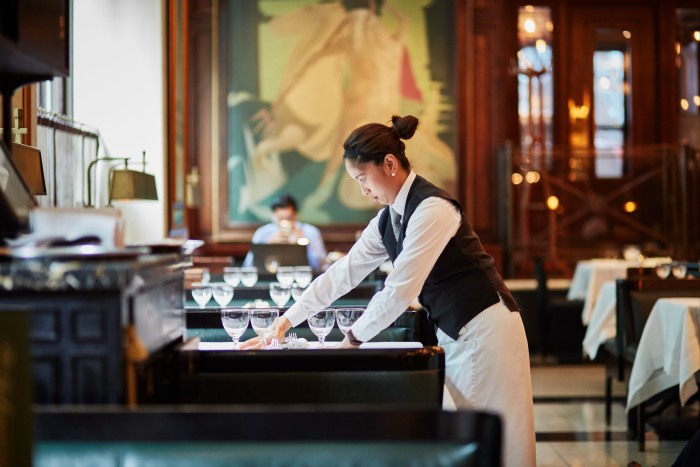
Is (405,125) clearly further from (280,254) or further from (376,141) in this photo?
(280,254)

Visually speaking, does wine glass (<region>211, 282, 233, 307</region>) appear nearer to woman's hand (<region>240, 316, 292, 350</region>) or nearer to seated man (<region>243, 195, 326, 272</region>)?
woman's hand (<region>240, 316, 292, 350</region>)

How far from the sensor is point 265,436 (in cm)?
146

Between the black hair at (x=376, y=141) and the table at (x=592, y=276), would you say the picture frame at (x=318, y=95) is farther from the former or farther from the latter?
the black hair at (x=376, y=141)

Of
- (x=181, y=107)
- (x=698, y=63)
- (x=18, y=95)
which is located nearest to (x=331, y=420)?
(x=18, y=95)

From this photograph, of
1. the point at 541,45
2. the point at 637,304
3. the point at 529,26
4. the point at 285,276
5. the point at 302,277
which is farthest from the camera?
the point at 541,45

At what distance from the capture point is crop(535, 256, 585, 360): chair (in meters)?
8.57

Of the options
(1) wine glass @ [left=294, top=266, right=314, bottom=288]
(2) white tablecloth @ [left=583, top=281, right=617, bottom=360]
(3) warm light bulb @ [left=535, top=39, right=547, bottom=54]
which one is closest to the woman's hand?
(1) wine glass @ [left=294, top=266, right=314, bottom=288]

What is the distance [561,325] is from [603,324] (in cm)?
247

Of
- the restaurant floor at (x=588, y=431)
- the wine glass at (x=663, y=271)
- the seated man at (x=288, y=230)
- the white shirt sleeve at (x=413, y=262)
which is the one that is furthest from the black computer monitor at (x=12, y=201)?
the seated man at (x=288, y=230)

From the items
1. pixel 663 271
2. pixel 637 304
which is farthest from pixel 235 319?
pixel 663 271

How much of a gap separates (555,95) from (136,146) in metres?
5.11

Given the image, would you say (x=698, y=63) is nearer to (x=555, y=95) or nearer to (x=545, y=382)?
(x=555, y=95)

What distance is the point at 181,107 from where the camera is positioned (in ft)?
Result: 27.4

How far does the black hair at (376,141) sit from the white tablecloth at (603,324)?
12.2 ft
